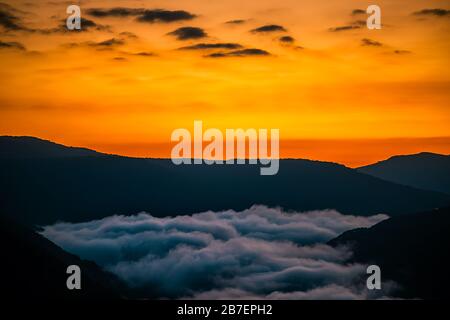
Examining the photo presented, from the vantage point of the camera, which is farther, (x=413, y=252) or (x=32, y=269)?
(x=413, y=252)

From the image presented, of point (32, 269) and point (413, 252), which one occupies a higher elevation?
point (413, 252)

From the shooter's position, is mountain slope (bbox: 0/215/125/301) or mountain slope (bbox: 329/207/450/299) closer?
mountain slope (bbox: 0/215/125/301)

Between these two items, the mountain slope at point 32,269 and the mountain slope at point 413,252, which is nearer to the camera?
the mountain slope at point 32,269
